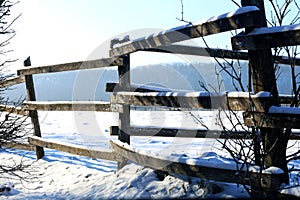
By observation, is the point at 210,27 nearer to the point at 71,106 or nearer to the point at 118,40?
the point at 118,40

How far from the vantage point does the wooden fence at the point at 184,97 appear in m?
2.40

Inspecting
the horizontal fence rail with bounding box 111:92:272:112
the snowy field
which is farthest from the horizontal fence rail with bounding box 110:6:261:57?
the snowy field

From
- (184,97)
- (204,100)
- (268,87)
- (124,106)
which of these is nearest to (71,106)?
(124,106)

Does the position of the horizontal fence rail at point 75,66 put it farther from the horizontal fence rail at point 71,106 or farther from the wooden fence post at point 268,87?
the wooden fence post at point 268,87

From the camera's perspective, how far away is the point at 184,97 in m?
3.05

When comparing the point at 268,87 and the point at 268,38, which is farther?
the point at 268,87

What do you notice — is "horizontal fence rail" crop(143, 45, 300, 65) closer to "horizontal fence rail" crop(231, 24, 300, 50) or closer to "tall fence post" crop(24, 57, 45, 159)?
"horizontal fence rail" crop(231, 24, 300, 50)

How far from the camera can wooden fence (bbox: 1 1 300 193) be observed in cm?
240

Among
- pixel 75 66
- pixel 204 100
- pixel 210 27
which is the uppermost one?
pixel 210 27

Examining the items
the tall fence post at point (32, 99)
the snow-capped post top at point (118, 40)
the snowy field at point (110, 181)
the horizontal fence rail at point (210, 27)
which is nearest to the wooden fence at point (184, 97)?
the horizontal fence rail at point (210, 27)

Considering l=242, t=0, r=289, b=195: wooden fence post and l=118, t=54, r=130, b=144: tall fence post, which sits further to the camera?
l=118, t=54, r=130, b=144: tall fence post

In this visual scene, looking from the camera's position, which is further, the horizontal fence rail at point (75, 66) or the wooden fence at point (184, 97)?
the horizontal fence rail at point (75, 66)

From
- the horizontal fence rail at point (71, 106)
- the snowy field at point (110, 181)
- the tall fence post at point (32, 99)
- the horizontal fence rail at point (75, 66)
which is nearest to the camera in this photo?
the snowy field at point (110, 181)

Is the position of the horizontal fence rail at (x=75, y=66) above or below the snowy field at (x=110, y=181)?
above
